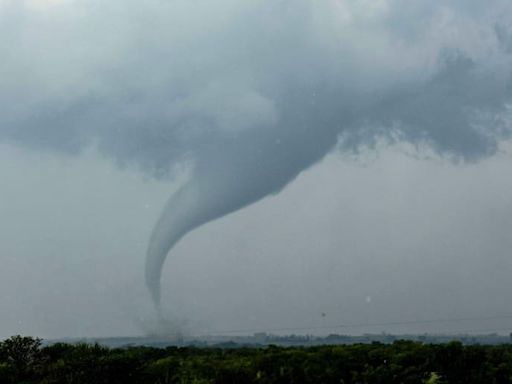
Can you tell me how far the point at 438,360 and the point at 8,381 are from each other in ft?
65.4

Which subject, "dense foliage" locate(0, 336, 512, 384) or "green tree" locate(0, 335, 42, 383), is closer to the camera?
"dense foliage" locate(0, 336, 512, 384)

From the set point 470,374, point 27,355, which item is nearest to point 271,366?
point 470,374

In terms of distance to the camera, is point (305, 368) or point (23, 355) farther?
point (23, 355)

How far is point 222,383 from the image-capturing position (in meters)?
26.3

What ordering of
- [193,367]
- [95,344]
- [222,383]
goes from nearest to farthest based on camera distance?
[222,383] < [193,367] < [95,344]

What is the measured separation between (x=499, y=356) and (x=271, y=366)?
438 inches

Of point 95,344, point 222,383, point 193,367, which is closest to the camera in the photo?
point 222,383

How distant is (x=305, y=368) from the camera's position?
2706 cm

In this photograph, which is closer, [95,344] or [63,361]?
[63,361]

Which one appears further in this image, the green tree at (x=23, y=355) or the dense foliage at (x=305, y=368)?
the green tree at (x=23, y=355)

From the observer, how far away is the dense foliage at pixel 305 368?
26516 millimetres

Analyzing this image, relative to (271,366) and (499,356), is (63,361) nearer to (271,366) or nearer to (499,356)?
(271,366)

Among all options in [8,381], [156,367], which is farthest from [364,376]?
[8,381]

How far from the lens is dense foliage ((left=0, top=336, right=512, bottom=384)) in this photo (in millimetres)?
26516
